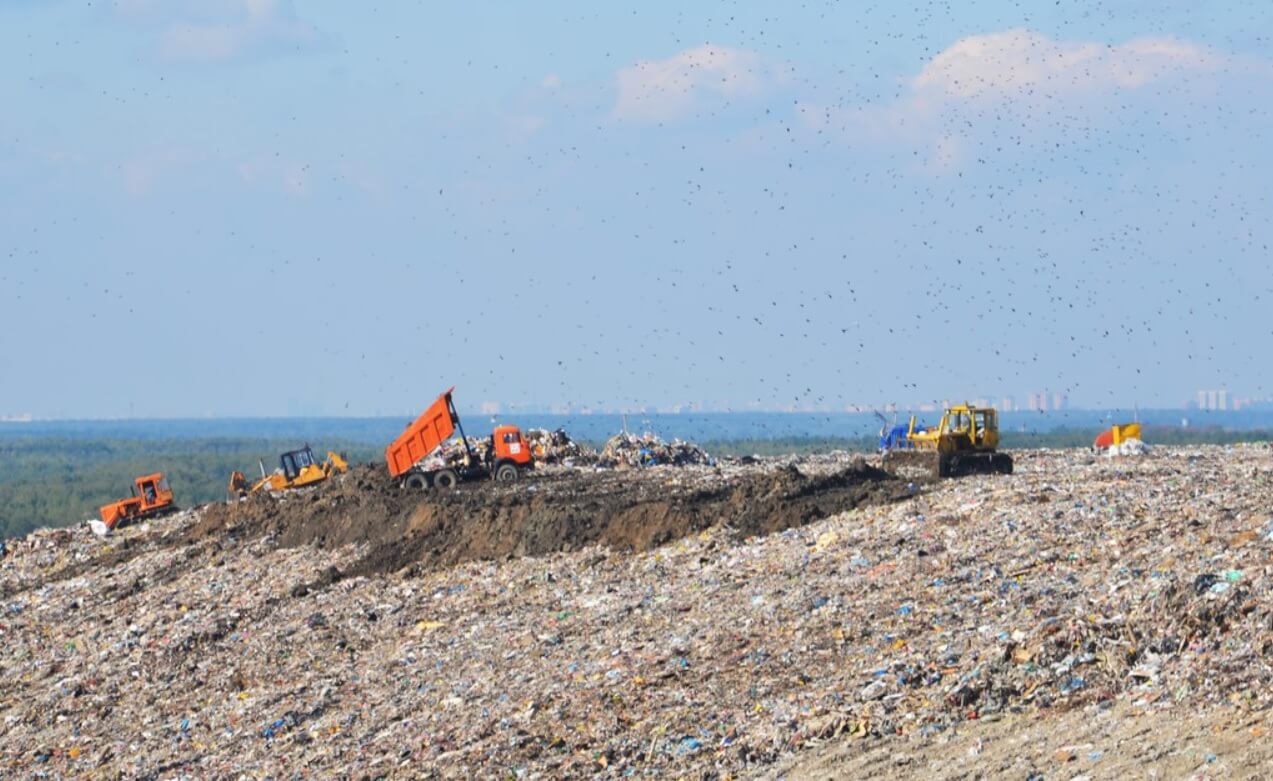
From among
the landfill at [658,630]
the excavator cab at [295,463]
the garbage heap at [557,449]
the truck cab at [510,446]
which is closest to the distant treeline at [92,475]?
the excavator cab at [295,463]

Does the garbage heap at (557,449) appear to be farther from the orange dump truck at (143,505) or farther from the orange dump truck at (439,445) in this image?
the orange dump truck at (143,505)

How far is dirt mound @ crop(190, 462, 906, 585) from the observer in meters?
20.2

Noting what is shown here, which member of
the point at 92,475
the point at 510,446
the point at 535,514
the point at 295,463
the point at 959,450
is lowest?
the point at 535,514

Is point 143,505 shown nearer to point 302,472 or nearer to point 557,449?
point 302,472

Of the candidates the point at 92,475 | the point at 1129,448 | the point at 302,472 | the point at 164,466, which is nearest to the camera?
the point at 1129,448

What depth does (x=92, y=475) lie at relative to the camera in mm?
113625

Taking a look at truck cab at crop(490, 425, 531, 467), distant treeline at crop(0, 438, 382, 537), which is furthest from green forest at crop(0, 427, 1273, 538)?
truck cab at crop(490, 425, 531, 467)

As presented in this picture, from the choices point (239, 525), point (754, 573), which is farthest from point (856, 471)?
point (239, 525)

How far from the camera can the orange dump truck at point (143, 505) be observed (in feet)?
110

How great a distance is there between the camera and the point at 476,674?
1505 cm

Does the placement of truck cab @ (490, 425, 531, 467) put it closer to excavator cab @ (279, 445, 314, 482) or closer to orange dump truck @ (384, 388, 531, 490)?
orange dump truck @ (384, 388, 531, 490)

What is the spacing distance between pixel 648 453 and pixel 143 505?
35.4ft

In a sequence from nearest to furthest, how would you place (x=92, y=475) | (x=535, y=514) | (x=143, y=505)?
(x=535, y=514)
(x=143, y=505)
(x=92, y=475)

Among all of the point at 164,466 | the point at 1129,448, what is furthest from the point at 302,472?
the point at 164,466
